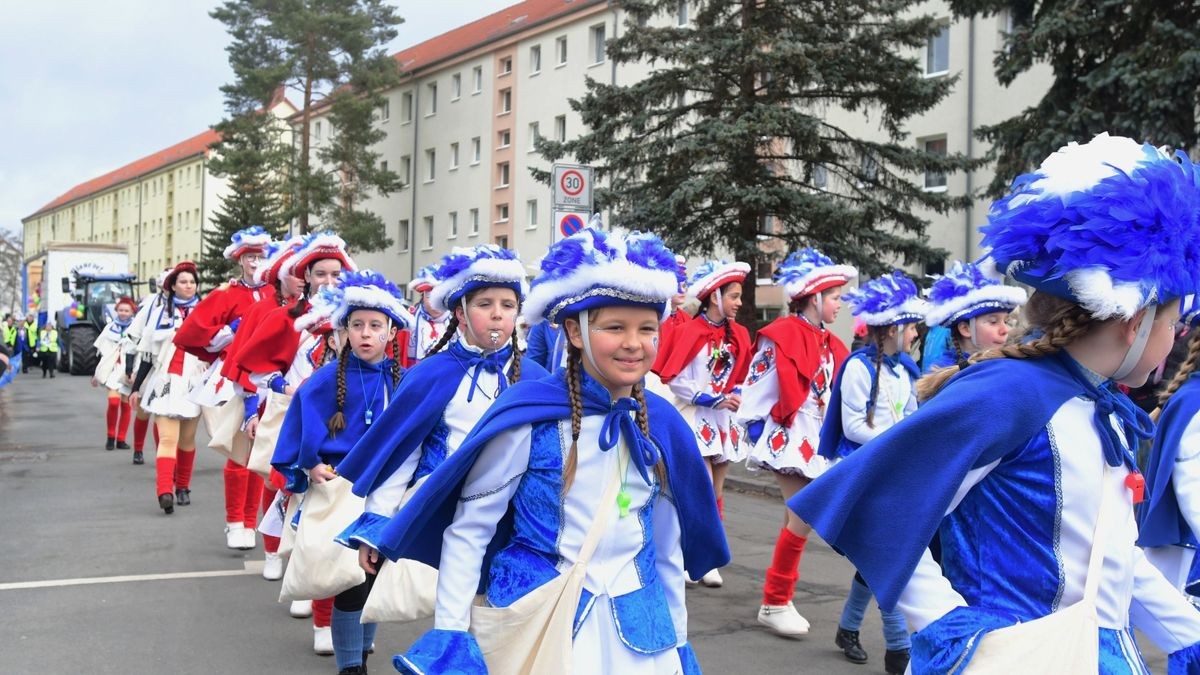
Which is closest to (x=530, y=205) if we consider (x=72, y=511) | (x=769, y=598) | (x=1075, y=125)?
(x=1075, y=125)

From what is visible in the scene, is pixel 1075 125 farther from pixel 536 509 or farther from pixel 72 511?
pixel 536 509

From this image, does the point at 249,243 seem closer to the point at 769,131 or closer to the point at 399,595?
the point at 399,595

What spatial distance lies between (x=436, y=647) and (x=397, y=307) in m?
3.23

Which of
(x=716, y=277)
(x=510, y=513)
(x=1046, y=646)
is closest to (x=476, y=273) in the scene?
(x=510, y=513)

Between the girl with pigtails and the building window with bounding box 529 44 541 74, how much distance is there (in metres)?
46.7

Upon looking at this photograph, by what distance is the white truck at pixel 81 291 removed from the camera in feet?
134

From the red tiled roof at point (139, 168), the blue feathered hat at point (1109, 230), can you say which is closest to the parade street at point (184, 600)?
the blue feathered hat at point (1109, 230)

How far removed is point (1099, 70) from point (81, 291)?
38798 mm

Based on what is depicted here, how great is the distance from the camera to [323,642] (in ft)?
21.7

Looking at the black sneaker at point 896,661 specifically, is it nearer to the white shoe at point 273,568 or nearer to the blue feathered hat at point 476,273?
the blue feathered hat at point 476,273

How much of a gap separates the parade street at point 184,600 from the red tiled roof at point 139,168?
91.6 m

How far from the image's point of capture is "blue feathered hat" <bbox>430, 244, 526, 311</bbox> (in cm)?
520

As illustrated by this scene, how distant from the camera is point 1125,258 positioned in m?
2.54

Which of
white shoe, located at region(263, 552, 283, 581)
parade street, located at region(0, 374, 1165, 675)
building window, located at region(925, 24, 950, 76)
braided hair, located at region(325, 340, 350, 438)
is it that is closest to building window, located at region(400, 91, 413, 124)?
building window, located at region(925, 24, 950, 76)
